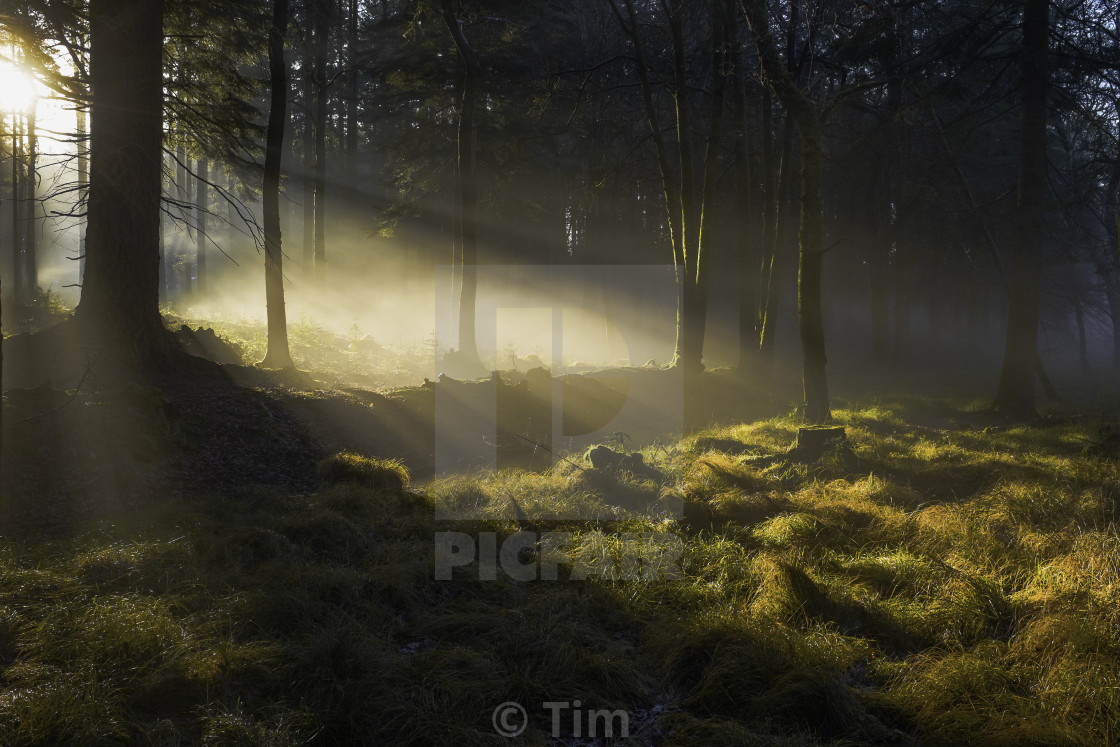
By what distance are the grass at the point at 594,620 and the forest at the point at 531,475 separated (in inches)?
1.0

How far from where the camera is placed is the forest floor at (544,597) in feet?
10.5

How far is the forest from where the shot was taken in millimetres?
3381

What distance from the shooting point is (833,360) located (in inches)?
1034

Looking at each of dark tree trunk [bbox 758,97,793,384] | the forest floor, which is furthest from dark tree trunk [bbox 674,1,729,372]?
the forest floor

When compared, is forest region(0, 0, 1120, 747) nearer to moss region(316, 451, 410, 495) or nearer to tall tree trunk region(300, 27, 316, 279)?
moss region(316, 451, 410, 495)

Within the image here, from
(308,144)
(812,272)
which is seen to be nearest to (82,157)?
(812,272)

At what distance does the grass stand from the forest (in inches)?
1.0

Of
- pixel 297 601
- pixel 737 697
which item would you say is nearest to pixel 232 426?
pixel 297 601

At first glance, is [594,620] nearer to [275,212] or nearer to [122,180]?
[122,180]

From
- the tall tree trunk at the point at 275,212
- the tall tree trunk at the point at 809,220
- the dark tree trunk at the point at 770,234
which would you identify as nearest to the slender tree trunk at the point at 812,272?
the tall tree trunk at the point at 809,220

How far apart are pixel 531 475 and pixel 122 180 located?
653 centimetres

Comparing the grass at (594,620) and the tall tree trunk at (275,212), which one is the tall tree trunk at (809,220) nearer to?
the grass at (594,620)

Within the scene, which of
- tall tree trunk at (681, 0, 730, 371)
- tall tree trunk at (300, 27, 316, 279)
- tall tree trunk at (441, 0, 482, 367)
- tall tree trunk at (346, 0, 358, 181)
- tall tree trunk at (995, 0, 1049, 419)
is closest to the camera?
tall tree trunk at (995, 0, 1049, 419)

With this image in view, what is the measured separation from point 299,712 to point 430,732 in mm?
603
